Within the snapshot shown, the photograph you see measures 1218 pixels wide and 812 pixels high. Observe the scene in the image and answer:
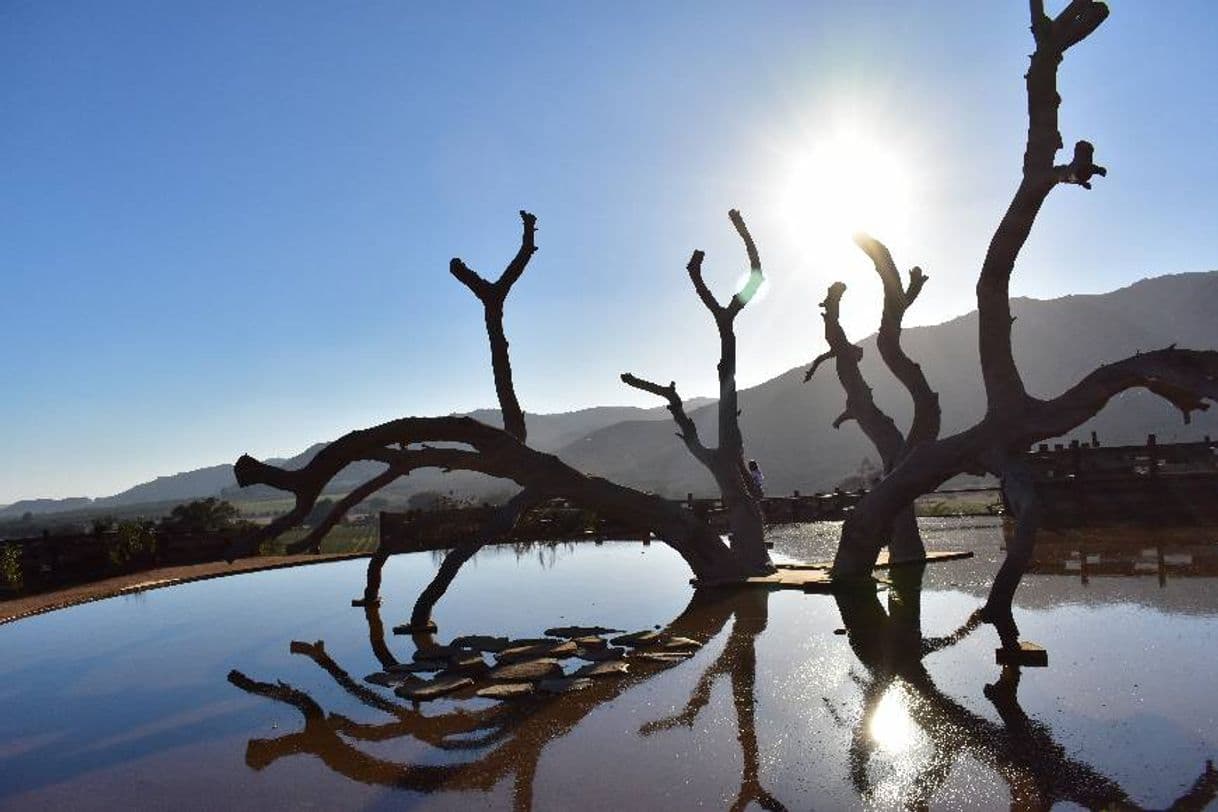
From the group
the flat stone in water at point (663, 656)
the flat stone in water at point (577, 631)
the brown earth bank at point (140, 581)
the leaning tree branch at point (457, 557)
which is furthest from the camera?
the brown earth bank at point (140, 581)

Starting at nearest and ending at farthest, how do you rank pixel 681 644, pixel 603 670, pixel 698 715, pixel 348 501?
pixel 698 715 < pixel 603 670 < pixel 681 644 < pixel 348 501

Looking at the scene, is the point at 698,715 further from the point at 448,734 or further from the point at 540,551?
the point at 540,551

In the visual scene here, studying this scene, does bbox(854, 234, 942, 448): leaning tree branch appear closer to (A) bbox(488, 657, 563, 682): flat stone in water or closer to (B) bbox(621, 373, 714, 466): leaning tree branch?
(B) bbox(621, 373, 714, 466): leaning tree branch

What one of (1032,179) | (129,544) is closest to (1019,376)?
(1032,179)

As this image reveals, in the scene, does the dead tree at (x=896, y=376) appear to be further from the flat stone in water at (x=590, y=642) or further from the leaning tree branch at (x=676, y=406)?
the flat stone in water at (x=590, y=642)

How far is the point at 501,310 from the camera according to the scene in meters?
15.7

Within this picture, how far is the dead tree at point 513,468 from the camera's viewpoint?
1204cm

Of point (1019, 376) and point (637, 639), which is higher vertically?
point (1019, 376)

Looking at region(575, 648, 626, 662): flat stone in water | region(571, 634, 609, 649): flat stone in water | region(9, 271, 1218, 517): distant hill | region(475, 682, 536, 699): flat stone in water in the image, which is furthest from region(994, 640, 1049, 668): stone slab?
region(9, 271, 1218, 517): distant hill

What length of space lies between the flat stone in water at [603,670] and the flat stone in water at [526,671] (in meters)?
0.27

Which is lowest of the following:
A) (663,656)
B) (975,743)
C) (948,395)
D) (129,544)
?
(975,743)

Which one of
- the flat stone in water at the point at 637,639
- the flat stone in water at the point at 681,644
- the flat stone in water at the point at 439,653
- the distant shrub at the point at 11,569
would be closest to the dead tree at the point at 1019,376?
the flat stone in water at the point at 681,644

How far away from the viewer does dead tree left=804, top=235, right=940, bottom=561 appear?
16.3m

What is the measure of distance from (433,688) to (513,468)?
5.14 meters
